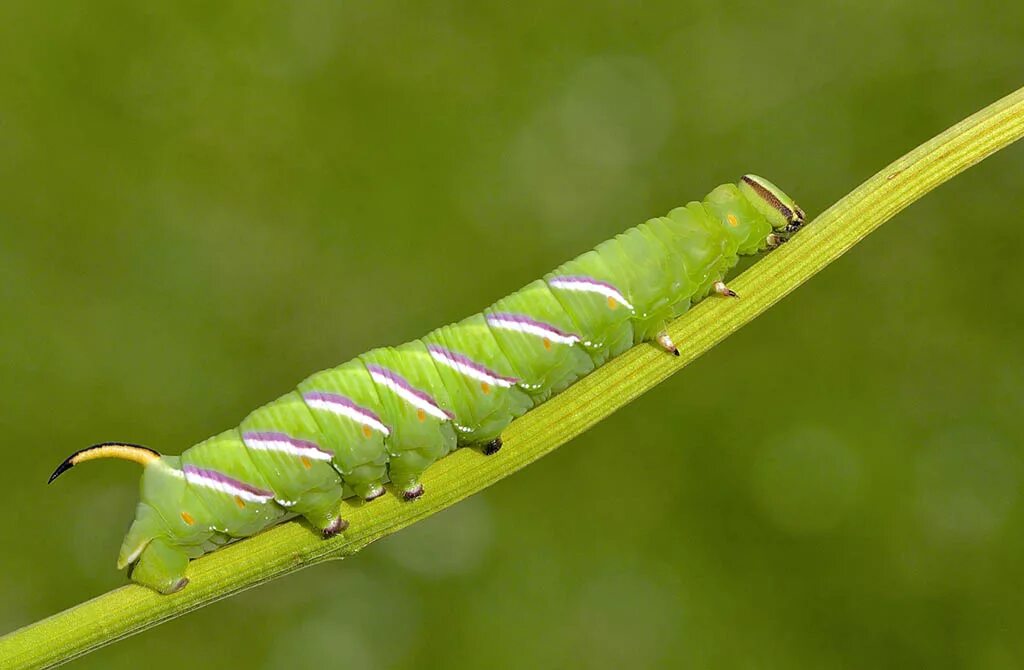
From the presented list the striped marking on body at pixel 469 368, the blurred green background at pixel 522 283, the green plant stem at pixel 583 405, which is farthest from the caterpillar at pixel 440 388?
the blurred green background at pixel 522 283

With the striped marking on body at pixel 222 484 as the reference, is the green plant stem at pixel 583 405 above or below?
below

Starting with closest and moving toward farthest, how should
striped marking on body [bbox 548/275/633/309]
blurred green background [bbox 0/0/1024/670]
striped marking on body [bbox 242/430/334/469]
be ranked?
1. striped marking on body [bbox 242/430/334/469]
2. striped marking on body [bbox 548/275/633/309]
3. blurred green background [bbox 0/0/1024/670]

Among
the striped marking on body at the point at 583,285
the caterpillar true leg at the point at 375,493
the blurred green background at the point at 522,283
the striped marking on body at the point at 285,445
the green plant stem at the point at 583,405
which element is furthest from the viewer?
the blurred green background at the point at 522,283

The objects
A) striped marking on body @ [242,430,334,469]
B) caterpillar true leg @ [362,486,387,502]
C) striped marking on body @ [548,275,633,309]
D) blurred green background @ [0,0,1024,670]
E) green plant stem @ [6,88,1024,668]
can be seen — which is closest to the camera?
green plant stem @ [6,88,1024,668]

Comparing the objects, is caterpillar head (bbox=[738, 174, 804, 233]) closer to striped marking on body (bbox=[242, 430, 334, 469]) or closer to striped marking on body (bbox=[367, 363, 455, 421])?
striped marking on body (bbox=[367, 363, 455, 421])

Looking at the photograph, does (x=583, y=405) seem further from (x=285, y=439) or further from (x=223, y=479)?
(x=223, y=479)

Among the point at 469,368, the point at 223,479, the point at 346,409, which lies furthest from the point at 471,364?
the point at 223,479

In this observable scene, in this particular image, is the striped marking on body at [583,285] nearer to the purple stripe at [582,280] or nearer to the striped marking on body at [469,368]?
the purple stripe at [582,280]

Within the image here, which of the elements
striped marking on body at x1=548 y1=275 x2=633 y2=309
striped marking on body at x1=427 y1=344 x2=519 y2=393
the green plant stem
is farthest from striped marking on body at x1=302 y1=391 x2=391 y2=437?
striped marking on body at x1=548 y1=275 x2=633 y2=309
